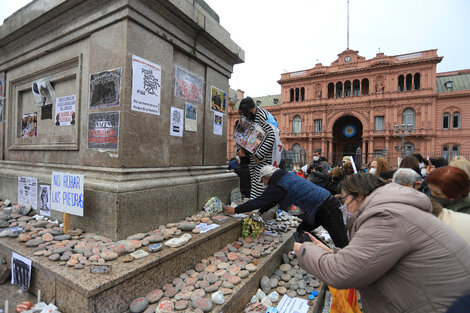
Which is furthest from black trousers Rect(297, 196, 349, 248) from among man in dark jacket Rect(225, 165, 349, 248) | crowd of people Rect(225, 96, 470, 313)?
crowd of people Rect(225, 96, 470, 313)

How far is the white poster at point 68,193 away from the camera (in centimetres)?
250

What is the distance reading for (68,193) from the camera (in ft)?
8.54

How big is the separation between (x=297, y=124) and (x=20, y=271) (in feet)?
111

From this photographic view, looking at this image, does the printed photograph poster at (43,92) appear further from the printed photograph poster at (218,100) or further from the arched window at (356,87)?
the arched window at (356,87)

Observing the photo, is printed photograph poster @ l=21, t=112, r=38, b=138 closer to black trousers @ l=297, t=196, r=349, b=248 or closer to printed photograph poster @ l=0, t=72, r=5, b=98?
printed photograph poster @ l=0, t=72, r=5, b=98

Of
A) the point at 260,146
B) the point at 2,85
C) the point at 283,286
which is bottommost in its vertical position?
the point at 283,286

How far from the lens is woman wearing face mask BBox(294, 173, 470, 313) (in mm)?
1219

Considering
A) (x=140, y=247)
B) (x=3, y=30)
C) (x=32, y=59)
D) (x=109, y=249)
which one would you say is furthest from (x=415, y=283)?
(x=3, y=30)

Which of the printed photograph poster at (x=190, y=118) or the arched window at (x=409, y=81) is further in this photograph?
the arched window at (x=409, y=81)

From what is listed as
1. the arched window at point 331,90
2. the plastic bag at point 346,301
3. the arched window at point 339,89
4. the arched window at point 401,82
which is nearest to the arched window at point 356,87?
the arched window at point 339,89

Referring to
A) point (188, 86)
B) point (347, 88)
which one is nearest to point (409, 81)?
point (347, 88)

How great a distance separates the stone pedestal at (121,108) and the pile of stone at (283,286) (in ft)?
4.60

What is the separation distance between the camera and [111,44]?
2812 mm

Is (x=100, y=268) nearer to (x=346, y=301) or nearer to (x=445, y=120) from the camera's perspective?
(x=346, y=301)
